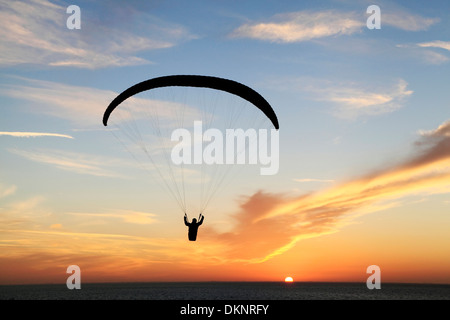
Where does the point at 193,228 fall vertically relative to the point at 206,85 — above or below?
below

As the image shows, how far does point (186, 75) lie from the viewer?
21016 mm

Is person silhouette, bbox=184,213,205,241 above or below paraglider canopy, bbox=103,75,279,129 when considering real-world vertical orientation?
below

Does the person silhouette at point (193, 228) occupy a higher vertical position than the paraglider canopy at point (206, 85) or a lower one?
lower
